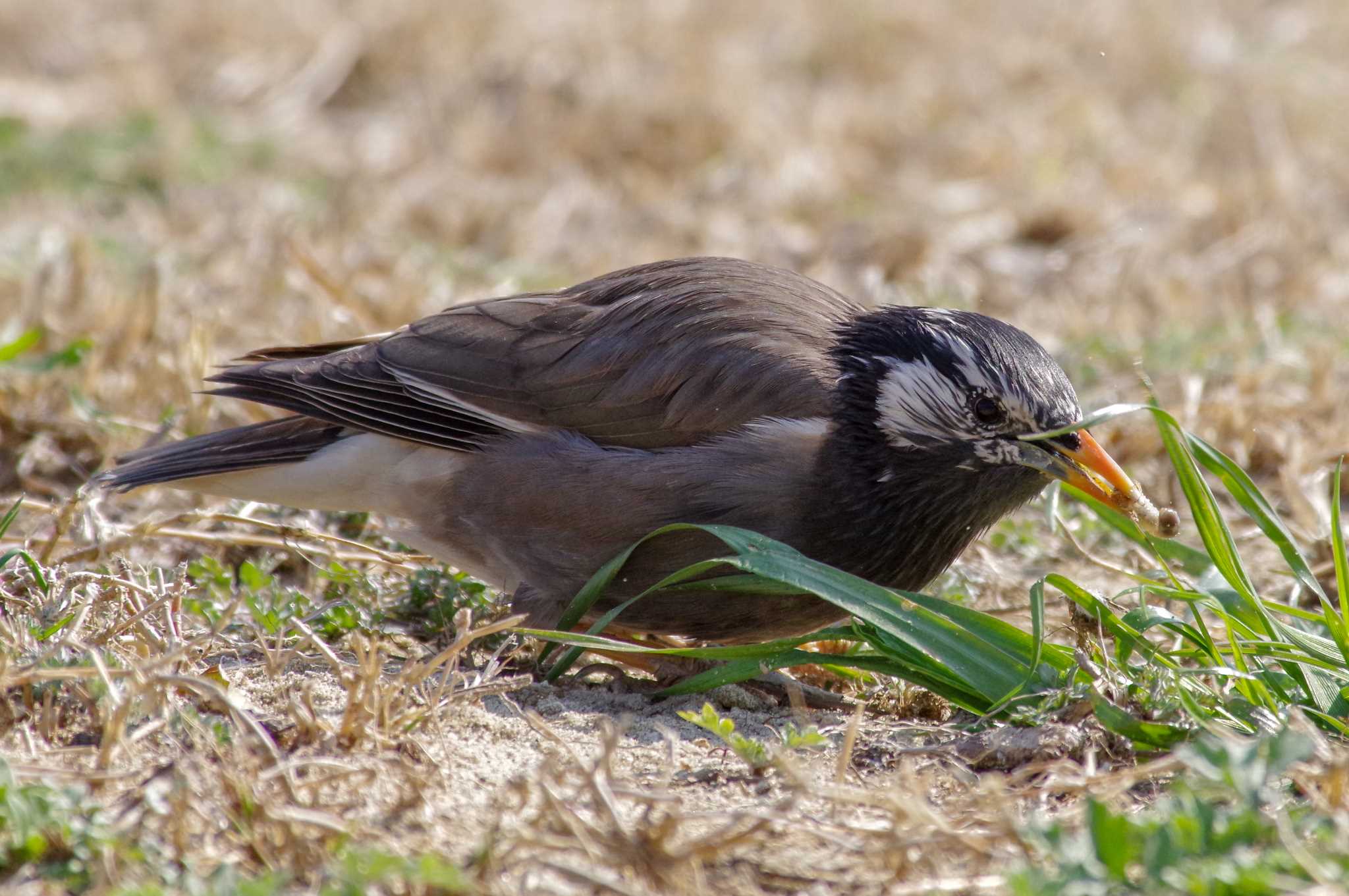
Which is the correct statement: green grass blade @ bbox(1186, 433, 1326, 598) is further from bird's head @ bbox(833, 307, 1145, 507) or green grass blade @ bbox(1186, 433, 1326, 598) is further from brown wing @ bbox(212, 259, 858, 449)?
brown wing @ bbox(212, 259, 858, 449)

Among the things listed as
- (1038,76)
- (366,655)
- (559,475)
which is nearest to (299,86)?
(1038,76)

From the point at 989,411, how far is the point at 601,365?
3.63 feet

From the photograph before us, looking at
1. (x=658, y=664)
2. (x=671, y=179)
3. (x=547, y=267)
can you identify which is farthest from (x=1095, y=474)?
(x=671, y=179)

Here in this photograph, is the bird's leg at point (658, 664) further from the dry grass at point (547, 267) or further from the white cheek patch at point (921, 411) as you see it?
the white cheek patch at point (921, 411)

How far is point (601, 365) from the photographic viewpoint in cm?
444

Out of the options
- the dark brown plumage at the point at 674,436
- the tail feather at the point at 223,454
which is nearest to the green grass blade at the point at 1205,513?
the dark brown plumage at the point at 674,436

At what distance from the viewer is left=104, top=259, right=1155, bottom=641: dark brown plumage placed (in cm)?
417

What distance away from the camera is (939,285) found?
24.7ft

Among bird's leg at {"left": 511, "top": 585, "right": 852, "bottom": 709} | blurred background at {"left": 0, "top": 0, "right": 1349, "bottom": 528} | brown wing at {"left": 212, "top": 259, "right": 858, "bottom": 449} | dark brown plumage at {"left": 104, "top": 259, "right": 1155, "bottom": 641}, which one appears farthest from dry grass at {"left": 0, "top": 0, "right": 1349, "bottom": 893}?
brown wing at {"left": 212, "top": 259, "right": 858, "bottom": 449}

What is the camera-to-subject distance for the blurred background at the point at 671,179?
6.32 metres

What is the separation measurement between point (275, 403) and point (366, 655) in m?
1.53

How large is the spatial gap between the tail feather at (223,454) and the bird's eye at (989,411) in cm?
200

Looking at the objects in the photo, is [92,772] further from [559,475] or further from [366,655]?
[559,475]

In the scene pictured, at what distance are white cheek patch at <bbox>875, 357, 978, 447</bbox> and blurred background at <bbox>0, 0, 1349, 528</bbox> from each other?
1.72 metres
